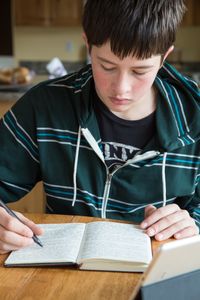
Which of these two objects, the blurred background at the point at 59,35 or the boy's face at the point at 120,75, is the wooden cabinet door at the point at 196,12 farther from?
the boy's face at the point at 120,75

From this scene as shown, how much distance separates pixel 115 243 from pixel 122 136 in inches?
15.1

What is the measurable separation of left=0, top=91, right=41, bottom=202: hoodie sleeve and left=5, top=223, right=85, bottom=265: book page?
0.29 m

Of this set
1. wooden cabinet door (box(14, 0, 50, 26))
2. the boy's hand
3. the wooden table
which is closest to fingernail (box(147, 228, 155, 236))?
the boy's hand

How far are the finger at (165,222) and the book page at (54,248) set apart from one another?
15 centimetres

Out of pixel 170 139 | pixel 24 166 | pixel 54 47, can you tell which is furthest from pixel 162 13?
pixel 54 47

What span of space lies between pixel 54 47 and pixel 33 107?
4.74 metres

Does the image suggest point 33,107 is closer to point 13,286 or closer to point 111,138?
point 111,138

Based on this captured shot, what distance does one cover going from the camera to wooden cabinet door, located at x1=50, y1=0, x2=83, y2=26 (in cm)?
542

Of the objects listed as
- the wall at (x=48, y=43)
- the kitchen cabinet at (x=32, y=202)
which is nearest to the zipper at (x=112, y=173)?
the kitchen cabinet at (x=32, y=202)

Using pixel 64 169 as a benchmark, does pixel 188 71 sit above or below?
below

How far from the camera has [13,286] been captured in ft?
2.91

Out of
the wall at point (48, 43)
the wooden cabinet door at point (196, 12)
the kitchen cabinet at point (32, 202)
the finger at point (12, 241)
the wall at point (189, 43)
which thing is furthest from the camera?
the wall at point (48, 43)

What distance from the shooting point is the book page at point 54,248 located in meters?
0.95

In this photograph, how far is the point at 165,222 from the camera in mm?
1078
